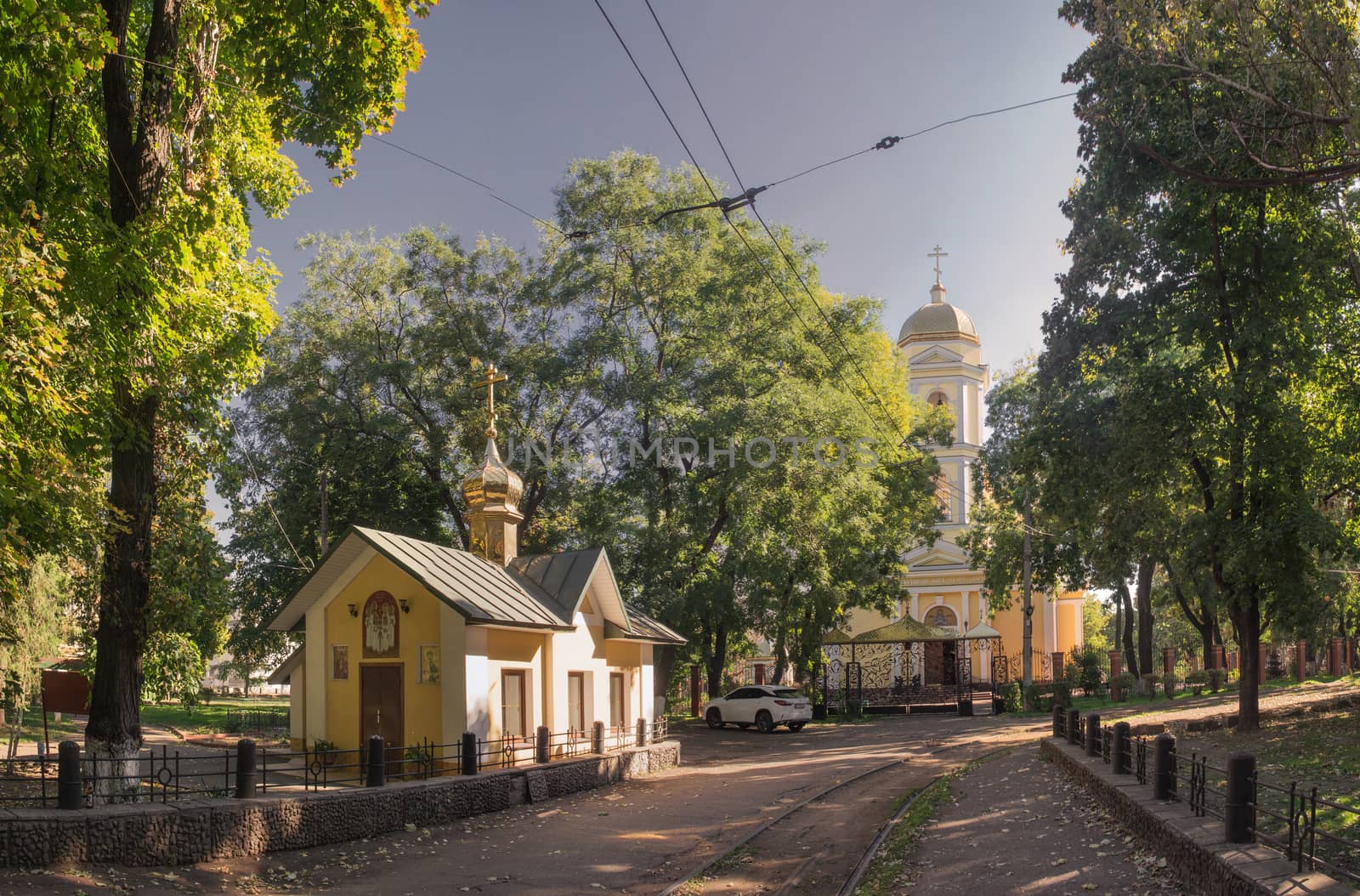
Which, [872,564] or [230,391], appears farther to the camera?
[872,564]

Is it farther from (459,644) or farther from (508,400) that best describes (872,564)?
(459,644)

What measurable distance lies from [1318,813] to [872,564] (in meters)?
25.6

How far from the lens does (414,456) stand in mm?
33188

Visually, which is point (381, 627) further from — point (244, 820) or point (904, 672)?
point (904, 672)

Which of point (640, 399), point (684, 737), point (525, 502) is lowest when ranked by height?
point (684, 737)

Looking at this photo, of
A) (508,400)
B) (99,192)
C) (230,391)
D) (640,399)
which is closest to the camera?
(99,192)

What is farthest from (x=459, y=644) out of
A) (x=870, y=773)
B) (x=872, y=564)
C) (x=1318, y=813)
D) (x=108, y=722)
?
(x=872, y=564)

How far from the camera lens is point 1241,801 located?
9.02 m

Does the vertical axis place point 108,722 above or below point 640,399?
below

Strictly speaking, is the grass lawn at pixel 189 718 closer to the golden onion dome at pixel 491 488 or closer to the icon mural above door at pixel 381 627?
the golden onion dome at pixel 491 488

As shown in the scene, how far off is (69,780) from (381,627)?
8.04 metres

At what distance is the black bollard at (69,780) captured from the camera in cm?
1130

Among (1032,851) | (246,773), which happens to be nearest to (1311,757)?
(1032,851)

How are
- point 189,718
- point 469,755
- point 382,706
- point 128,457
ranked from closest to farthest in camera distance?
point 128,457, point 469,755, point 382,706, point 189,718
